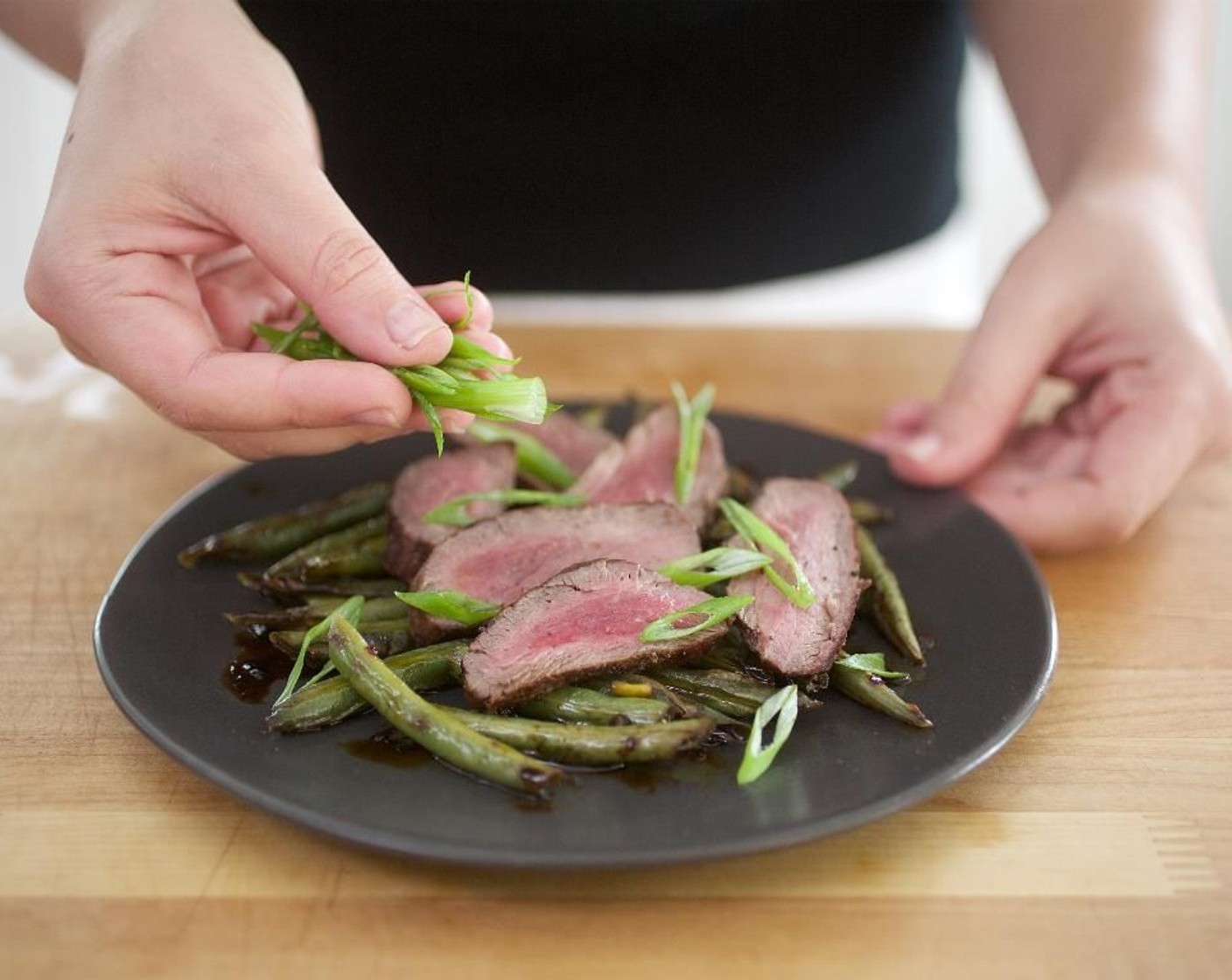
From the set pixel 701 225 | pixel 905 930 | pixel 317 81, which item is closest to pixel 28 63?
pixel 317 81

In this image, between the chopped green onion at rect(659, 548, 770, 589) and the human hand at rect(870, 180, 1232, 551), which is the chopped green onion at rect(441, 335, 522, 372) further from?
the human hand at rect(870, 180, 1232, 551)

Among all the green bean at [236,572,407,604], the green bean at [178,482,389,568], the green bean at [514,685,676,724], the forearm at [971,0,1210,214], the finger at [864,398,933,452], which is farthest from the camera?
the finger at [864,398,933,452]

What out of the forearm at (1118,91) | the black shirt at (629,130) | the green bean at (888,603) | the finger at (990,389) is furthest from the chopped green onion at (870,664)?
the black shirt at (629,130)

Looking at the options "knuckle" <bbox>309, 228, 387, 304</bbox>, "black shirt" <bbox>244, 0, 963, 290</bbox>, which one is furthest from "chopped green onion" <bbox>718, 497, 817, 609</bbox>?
"black shirt" <bbox>244, 0, 963, 290</bbox>

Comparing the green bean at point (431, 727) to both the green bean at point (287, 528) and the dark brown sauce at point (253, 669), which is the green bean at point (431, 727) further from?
the green bean at point (287, 528)

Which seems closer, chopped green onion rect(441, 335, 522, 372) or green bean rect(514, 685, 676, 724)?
green bean rect(514, 685, 676, 724)

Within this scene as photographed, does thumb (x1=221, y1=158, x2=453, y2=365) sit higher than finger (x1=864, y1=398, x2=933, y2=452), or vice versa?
thumb (x1=221, y1=158, x2=453, y2=365)
